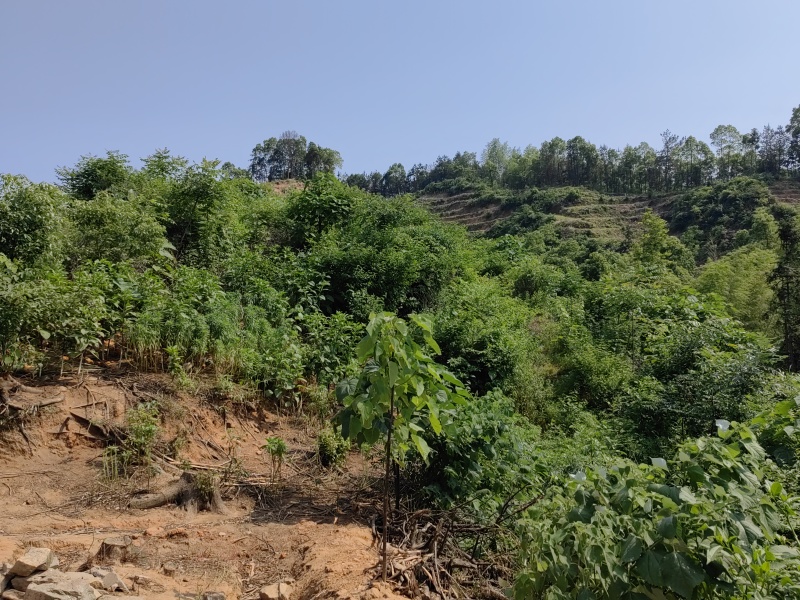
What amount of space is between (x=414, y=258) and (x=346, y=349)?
331 cm

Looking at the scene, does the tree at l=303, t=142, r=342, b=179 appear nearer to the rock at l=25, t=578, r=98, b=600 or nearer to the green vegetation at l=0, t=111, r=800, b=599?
the green vegetation at l=0, t=111, r=800, b=599

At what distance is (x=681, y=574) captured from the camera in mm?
1844

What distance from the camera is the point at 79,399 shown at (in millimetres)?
5102

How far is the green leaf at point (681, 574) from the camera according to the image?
181 cm

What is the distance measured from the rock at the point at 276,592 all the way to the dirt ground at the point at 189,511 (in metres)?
0.07

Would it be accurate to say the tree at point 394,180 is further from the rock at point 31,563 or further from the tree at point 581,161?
the rock at point 31,563

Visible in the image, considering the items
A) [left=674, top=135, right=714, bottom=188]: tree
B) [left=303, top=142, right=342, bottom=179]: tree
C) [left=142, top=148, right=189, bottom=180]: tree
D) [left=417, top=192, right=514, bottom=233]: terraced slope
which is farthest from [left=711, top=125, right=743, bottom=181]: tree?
[left=142, top=148, right=189, bottom=180]: tree

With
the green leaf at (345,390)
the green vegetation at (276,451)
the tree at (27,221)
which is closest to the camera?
the green leaf at (345,390)

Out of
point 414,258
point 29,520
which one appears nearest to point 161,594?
point 29,520

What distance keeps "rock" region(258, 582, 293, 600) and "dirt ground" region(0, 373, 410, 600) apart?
0.07m

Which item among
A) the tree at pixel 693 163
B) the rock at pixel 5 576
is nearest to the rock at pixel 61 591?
the rock at pixel 5 576

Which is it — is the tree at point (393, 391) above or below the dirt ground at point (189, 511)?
above

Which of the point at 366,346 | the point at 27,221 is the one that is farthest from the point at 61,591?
the point at 27,221

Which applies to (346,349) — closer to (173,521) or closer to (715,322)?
(173,521)
